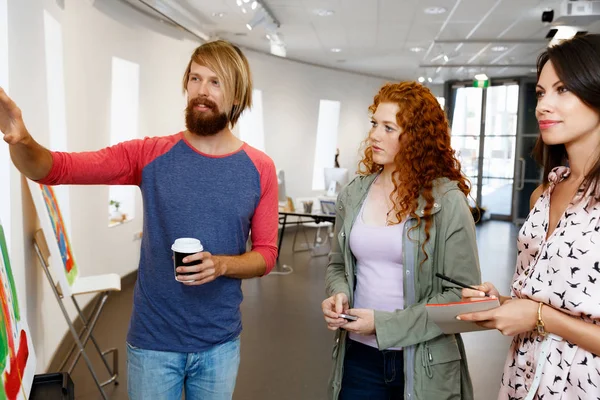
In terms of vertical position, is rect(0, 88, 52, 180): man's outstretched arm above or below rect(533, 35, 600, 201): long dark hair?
below

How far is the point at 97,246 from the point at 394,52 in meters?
7.36

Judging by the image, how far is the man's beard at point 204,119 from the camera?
1.74m

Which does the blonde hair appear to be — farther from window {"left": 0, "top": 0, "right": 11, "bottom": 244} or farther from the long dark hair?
window {"left": 0, "top": 0, "right": 11, "bottom": 244}

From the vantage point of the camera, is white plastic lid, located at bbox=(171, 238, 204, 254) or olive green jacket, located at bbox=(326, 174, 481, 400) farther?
olive green jacket, located at bbox=(326, 174, 481, 400)

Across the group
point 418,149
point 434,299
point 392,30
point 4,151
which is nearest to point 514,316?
point 434,299

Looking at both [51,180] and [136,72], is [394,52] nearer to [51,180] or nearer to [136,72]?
[136,72]

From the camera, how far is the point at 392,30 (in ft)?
29.0

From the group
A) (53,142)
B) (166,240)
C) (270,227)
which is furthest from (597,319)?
(53,142)

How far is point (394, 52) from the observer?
1090cm

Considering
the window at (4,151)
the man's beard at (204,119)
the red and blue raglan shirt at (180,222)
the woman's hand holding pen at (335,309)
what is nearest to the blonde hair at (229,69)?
the man's beard at (204,119)

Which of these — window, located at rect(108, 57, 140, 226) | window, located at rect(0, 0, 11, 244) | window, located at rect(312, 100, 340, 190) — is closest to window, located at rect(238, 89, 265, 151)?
window, located at rect(312, 100, 340, 190)

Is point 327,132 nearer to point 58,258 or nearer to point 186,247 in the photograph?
point 58,258

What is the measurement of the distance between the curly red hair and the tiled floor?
222cm

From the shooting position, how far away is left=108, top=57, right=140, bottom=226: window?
21.5 ft
